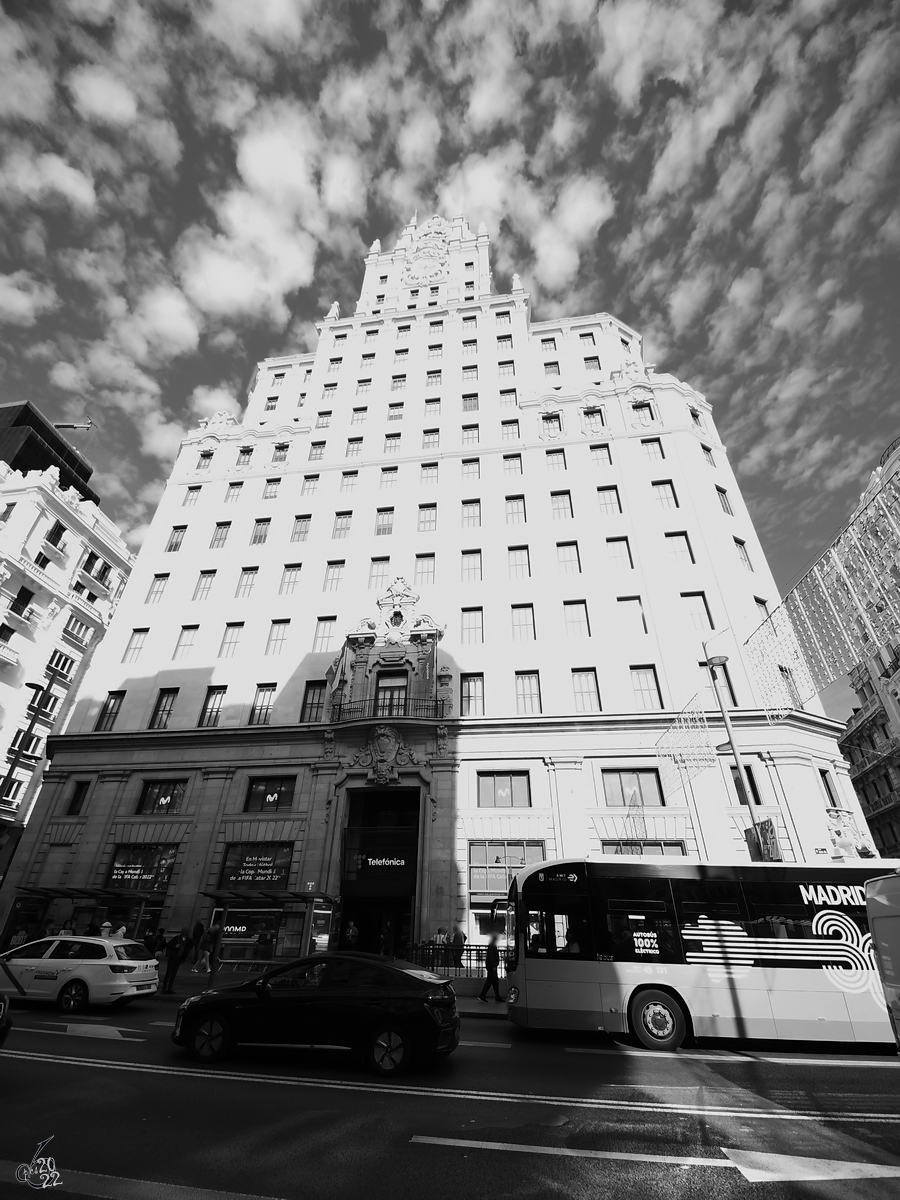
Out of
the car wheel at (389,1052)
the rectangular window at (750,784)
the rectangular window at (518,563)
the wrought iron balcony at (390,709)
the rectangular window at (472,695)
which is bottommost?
the car wheel at (389,1052)

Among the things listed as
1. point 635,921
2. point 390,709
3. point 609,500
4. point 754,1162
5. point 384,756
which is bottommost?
point 754,1162

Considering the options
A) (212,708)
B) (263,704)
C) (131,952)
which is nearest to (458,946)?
(131,952)

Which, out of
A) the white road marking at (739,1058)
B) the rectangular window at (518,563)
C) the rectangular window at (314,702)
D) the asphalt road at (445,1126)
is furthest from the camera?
the rectangular window at (518,563)

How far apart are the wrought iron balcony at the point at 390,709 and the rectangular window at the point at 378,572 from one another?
7093 mm

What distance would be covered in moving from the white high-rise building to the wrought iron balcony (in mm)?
135

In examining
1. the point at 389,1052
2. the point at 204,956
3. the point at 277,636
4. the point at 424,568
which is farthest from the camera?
the point at 424,568

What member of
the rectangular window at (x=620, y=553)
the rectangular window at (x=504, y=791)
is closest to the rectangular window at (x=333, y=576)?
the rectangular window at (x=504, y=791)

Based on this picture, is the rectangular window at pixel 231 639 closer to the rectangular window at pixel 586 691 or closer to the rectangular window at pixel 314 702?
the rectangular window at pixel 314 702

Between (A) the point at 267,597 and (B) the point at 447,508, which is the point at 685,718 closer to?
(B) the point at 447,508

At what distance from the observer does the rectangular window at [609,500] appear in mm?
30875

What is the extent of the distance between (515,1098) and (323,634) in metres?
23.7

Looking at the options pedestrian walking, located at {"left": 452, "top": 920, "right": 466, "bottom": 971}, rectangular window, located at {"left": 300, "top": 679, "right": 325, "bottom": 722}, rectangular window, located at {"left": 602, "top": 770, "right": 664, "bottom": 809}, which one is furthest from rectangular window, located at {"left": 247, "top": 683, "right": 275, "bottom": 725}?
rectangular window, located at {"left": 602, "top": 770, "right": 664, "bottom": 809}

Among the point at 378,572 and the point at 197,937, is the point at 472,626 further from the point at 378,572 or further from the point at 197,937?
the point at 197,937

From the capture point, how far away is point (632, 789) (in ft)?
75.1
